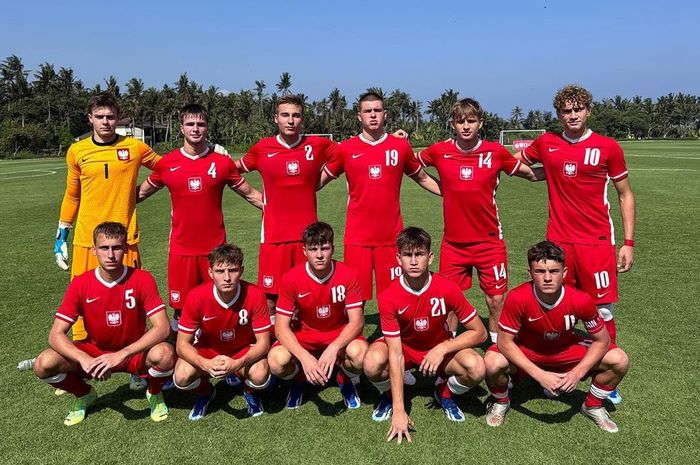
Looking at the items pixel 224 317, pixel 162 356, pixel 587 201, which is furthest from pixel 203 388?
pixel 587 201

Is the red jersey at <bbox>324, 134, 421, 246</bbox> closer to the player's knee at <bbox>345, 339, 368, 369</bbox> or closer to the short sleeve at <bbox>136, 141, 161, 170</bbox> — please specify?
the player's knee at <bbox>345, 339, 368, 369</bbox>

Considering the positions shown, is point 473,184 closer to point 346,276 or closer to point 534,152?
point 534,152

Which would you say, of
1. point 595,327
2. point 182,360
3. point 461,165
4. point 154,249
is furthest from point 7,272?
point 595,327

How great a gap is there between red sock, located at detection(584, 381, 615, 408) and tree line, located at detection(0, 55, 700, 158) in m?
54.3

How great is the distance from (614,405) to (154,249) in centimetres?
813

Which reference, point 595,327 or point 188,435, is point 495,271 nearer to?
point 595,327

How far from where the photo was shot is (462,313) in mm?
3709

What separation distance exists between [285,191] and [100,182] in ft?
5.21

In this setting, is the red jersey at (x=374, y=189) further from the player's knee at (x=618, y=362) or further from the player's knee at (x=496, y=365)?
the player's knee at (x=618, y=362)

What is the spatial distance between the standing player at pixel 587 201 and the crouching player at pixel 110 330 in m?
3.23

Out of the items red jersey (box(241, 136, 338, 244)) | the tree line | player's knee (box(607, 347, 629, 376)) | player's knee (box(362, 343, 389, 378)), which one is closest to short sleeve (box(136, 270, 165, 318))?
red jersey (box(241, 136, 338, 244))

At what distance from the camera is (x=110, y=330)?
149 inches

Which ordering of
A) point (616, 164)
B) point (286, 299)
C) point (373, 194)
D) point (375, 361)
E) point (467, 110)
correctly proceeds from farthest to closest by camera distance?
point (373, 194) → point (467, 110) → point (616, 164) → point (286, 299) → point (375, 361)

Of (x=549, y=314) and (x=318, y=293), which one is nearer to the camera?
(x=549, y=314)
